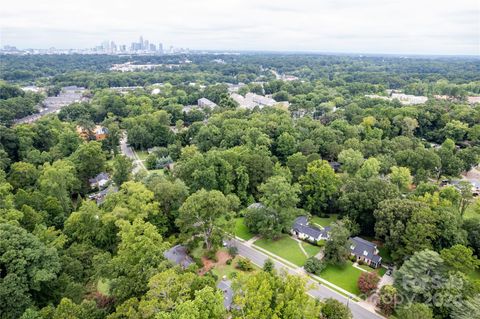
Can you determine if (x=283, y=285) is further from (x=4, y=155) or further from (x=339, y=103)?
(x=339, y=103)

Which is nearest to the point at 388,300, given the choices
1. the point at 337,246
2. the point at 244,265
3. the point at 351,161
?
the point at 337,246

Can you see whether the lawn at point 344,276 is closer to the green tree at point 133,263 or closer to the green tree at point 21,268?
the green tree at point 133,263

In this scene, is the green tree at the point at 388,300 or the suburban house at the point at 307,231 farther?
the suburban house at the point at 307,231

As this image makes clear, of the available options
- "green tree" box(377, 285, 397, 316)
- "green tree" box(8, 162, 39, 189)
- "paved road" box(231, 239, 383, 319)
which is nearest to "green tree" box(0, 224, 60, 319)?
"paved road" box(231, 239, 383, 319)

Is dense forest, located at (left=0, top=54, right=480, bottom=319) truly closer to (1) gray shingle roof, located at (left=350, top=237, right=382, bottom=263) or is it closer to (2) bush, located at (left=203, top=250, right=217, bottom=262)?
(2) bush, located at (left=203, top=250, right=217, bottom=262)

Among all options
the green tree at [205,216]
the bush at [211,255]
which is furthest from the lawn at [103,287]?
the bush at [211,255]

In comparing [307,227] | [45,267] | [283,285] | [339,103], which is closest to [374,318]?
[283,285]
